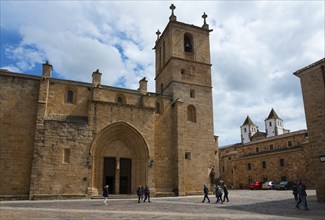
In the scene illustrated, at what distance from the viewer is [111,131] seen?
23.7 metres

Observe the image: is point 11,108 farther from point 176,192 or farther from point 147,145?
point 176,192

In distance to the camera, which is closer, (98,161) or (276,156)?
(98,161)

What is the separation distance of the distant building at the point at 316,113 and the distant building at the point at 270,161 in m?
20.6

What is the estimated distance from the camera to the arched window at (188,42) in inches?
1180

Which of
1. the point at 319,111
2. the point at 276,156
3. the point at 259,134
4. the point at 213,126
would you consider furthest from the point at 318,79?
the point at 259,134

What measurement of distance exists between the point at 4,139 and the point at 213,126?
59.4 feet

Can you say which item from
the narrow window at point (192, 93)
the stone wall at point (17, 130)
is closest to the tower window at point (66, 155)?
the stone wall at point (17, 130)

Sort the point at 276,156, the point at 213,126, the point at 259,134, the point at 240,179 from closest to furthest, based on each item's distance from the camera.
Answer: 1. the point at 213,126
2. the point at 276,156
3. the point at 240,179
4. the point at 259,134

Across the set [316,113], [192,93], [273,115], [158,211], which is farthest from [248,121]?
[158,211]

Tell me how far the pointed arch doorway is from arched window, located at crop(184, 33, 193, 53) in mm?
11274

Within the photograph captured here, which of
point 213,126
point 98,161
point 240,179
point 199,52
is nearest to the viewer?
point 98,161

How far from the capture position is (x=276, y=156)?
39594 mm

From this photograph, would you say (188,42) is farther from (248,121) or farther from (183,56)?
(248,121)

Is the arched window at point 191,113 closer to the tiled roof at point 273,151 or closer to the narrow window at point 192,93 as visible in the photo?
the narrow window at point 192,93
